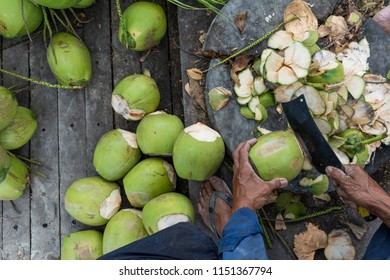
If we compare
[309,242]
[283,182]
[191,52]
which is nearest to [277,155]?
[283,182]

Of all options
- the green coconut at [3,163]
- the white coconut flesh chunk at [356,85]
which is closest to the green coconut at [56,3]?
the green coconut at [3,163]

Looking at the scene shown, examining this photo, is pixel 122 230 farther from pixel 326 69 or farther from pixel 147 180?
pixel 326 69

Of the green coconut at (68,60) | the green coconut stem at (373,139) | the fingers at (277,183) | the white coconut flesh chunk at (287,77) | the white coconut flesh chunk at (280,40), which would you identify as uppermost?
the white coconut flesh chunk at (280,40)

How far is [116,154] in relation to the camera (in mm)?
2238

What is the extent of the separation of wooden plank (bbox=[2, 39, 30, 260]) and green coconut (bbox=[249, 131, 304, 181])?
3.81 feet

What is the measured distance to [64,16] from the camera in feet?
7.70

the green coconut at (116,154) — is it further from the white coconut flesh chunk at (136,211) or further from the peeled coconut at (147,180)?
the white coconut flesh chunk at (136,211)

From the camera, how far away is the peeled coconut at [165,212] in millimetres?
2113

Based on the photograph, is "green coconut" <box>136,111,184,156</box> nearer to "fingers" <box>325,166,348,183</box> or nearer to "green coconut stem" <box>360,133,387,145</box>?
"fingers" <box>325,166,348,183</box>

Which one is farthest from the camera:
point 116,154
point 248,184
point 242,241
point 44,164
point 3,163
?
point 44,164

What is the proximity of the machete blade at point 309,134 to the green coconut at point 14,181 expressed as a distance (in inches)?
47.6

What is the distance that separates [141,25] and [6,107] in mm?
662

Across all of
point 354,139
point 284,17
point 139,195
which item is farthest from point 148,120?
point 354,139

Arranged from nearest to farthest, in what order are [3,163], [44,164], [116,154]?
[3,163] < [116,154] < [44,164]
